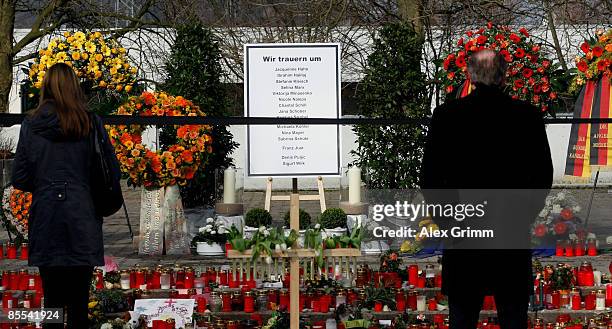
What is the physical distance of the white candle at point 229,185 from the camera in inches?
436

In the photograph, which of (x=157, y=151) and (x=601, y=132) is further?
(x=601, y=132)

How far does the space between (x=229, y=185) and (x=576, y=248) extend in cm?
370

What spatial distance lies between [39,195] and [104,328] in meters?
1.77

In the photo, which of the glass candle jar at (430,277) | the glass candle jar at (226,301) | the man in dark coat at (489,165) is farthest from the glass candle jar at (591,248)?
the man in dark coat at (489,165)

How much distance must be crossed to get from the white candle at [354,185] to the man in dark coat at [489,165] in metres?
7.05

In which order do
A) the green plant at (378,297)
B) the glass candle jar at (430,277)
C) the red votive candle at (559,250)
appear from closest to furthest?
the green plant at (378,297)
the glass candle jar at (430,277)
the red votive candle at (559,250)

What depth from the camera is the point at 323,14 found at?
16516 mm

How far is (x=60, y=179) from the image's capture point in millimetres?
4684

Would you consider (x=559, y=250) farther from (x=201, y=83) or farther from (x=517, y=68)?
(x=201, y=83)

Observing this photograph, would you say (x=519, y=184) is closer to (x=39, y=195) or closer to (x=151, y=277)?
(x=39, y=195)

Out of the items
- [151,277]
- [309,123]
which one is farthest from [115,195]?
[151,277]

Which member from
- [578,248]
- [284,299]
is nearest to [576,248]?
[578,248]

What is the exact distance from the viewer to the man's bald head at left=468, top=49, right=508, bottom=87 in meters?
4.45

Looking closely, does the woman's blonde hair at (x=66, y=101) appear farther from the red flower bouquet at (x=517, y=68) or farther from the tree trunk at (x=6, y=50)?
the tree trunk at (x=6, y=50)
